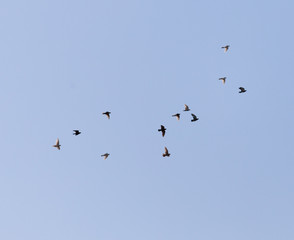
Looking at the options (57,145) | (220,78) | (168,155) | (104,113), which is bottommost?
(168,155)

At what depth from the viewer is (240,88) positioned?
61750 millimetres

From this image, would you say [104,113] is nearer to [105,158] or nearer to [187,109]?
[105,158]

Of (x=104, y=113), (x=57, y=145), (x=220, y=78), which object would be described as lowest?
(x=57, y=145)

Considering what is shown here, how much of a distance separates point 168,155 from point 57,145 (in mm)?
17136

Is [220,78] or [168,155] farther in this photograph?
[220,78]

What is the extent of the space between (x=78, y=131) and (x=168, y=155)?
1462 centimetres

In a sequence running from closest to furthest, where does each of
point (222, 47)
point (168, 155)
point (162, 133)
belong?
point (162, 133) < point (168, 155) < point (222, 47)

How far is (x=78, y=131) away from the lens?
195 ft

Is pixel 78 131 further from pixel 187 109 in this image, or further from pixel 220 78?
pixel 220 78

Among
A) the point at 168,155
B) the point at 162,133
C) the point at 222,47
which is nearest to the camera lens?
the point at 162,133

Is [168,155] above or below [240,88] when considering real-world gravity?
below

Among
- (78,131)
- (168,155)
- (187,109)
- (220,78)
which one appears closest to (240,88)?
(220,78)

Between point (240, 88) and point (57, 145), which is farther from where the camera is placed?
point (240, 88)

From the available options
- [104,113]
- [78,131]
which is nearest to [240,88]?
[104,113]
